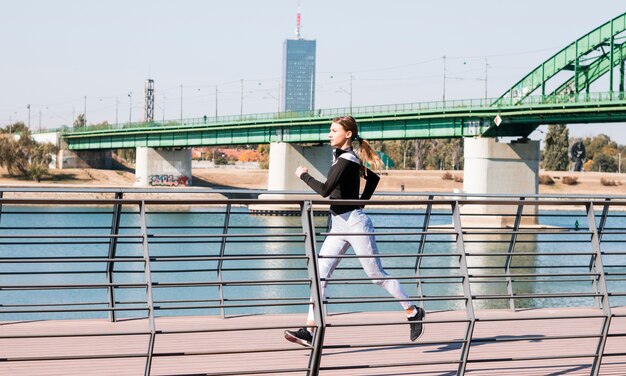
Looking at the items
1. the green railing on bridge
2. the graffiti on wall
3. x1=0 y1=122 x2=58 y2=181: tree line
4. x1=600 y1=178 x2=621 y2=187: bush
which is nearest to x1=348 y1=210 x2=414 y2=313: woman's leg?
the green railing on bridge

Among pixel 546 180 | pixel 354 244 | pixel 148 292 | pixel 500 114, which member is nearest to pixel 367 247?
pixel 354 244

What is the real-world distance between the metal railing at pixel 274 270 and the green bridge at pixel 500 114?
787cm

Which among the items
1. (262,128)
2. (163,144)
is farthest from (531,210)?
(163,144)

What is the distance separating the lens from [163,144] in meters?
99.8

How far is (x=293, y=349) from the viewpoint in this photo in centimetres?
670

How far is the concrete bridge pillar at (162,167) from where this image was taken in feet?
334

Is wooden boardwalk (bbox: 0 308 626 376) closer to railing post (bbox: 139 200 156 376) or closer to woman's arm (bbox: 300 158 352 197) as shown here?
railing post (bbox: 139 200 156 376)

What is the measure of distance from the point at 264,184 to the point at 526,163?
4357 cm

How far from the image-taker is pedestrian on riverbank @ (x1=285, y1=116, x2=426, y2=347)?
814 cm

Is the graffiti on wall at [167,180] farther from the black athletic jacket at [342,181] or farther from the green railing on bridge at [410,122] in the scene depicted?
the black athletic jacket at [342,181]

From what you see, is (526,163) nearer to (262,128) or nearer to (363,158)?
(262,128)

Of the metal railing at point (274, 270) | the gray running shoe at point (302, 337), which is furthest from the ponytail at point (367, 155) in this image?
the gray running shoe at point (302, 337)

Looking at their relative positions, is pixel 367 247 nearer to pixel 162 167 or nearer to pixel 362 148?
pixel 362 148

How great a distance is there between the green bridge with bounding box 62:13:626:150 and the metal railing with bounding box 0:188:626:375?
7.87 meters
